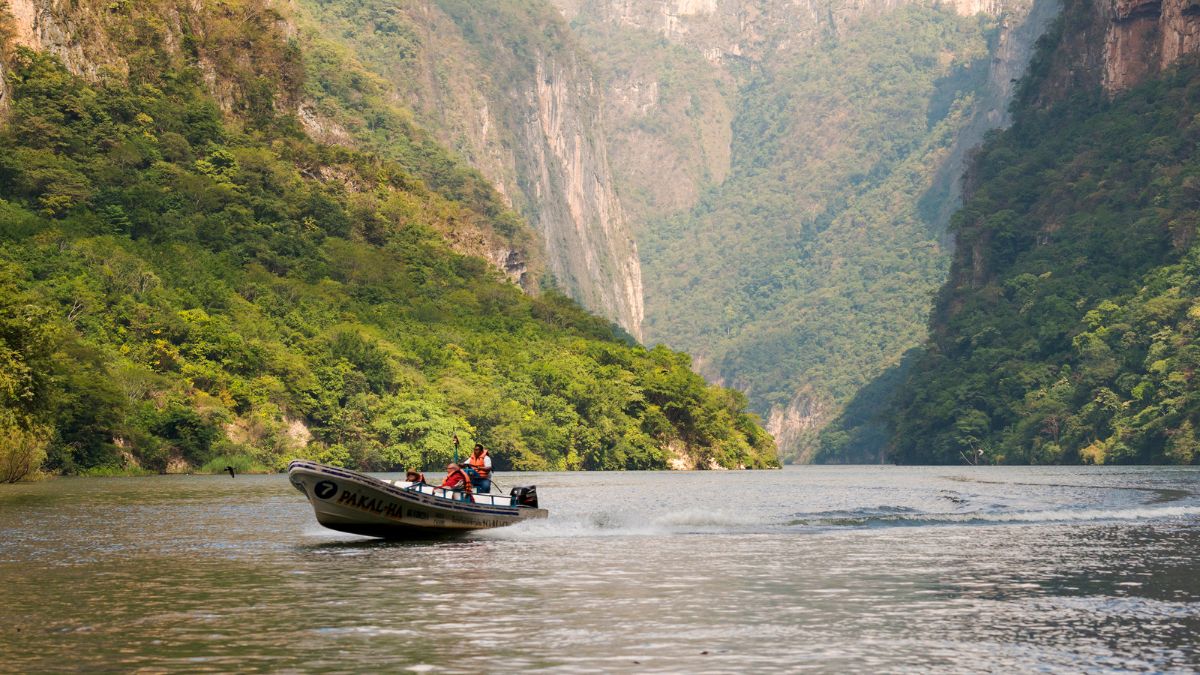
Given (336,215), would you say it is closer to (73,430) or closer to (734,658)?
(73,430)

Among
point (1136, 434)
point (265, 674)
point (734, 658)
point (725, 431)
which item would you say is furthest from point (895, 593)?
point (725, 431)

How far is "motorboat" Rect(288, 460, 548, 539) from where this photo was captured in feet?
148

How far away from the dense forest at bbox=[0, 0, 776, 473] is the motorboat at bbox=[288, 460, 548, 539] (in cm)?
3732

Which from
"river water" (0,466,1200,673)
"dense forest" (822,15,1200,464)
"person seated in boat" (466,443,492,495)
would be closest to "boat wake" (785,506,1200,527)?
"river water" (0,466,1200,673)

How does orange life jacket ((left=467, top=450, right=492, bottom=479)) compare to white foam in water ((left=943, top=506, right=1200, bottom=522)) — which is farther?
white foam in water ((left=943, top=506, right=1200, bottom=522))

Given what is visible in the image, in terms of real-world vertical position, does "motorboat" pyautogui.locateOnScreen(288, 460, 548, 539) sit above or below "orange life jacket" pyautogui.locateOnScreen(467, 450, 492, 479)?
below

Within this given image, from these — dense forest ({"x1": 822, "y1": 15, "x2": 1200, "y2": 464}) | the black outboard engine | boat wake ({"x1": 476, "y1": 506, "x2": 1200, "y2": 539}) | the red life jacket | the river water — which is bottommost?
the river water

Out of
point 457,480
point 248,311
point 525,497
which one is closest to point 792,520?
point 525,497

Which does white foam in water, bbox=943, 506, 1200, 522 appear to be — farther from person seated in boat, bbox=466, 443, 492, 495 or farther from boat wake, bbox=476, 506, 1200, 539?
person seated in boat, bbox=466, 443, 492, 495

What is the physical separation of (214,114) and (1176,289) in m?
120

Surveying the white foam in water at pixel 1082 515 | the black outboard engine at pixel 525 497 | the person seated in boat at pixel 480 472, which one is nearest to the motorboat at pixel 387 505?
the black outboard engine at pixel 525 497

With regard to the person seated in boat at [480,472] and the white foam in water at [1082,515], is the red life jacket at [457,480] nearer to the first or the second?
the person seated in boat at [480,472]

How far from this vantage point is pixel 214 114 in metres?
168

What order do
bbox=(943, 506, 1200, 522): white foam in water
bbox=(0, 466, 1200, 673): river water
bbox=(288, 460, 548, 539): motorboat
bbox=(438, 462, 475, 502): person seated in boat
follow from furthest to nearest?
bbox=(943, 506, 1200, 522): white foam in water → bbox=(438, 462, 475, 502): person seated in boat → bbox=(288, 460, 548, 539): motorboat → bbox=(0, 466, 1200, 673): river water
